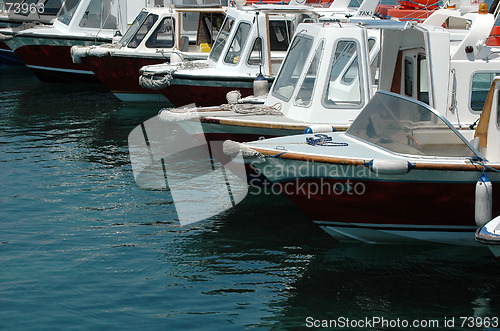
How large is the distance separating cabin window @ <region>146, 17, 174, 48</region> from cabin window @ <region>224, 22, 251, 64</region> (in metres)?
3.62

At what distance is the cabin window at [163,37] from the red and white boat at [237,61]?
8.35 ft

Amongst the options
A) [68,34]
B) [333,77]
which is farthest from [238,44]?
[68,34]

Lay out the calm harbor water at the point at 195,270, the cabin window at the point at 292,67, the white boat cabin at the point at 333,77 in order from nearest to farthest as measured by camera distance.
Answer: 1. the calm harbor water at the point at 195,270
2. the white boat cabin at the point at 333,77
3. the cabin window at the point at 292,67

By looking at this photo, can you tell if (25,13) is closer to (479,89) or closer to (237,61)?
(237,61)

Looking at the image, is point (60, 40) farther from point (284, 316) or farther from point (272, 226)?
point (284, 316)

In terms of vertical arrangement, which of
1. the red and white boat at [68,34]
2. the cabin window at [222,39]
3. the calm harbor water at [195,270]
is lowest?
the calm harbor water at [195,270]

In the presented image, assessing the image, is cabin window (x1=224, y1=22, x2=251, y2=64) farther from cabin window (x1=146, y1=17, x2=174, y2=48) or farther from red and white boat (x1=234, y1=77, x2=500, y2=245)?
red and white boat (x1=234, y1=77, x2=500, y2=245)

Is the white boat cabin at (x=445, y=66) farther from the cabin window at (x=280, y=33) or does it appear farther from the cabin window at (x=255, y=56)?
the cabin window at (x=280, y=33)

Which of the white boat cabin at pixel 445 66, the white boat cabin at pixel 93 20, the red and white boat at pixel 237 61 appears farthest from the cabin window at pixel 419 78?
the white boat cabin at pixel 93 20

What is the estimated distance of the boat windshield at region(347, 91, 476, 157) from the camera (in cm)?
915

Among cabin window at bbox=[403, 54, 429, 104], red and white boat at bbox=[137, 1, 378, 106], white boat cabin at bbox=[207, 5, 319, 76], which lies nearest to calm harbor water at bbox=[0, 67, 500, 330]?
cabin window at bbox=[403, 54, 429, 104]

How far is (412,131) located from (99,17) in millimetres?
16106

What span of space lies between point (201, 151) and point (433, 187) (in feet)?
22.2

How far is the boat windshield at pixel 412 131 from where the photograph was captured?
30.0 ft
